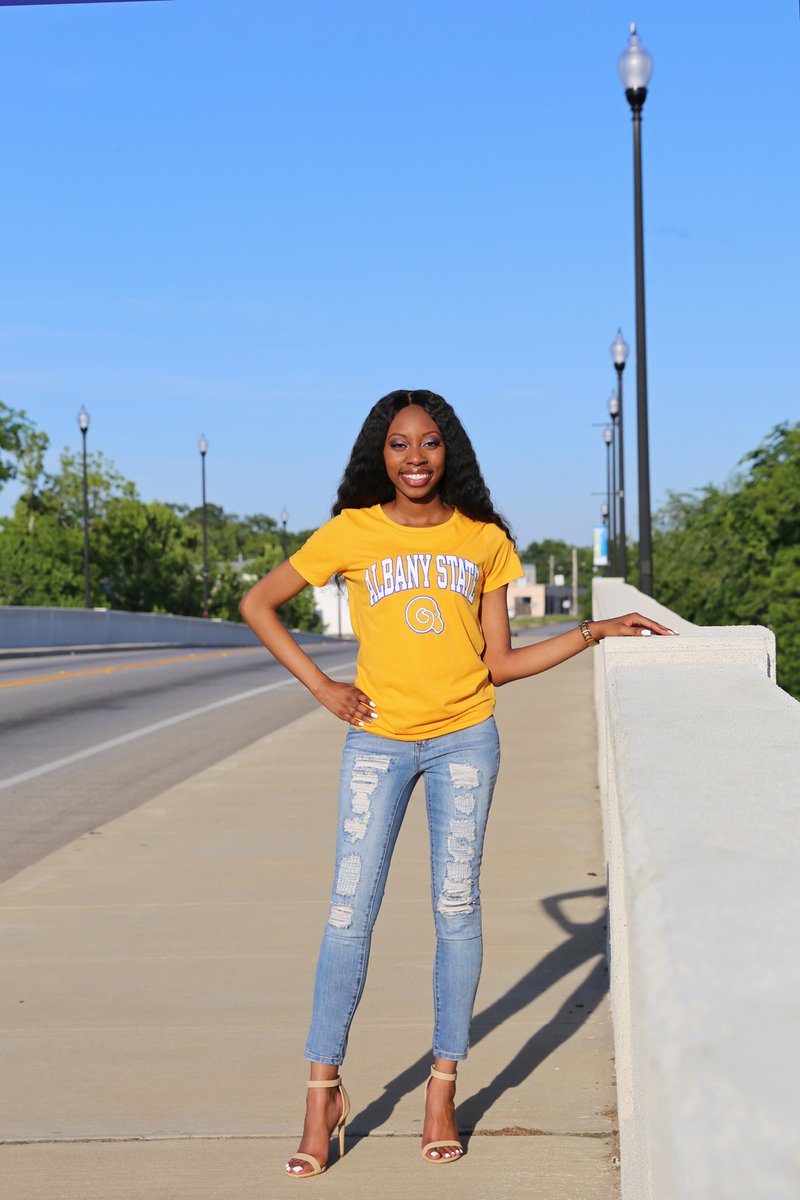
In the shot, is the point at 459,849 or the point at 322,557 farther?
the point at 322,557

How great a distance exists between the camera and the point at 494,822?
9.88m

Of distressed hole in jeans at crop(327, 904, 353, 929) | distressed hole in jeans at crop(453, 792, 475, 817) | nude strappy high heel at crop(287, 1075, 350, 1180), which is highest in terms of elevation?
distressed hole in jeans at crop(453, 792, 475, 817)

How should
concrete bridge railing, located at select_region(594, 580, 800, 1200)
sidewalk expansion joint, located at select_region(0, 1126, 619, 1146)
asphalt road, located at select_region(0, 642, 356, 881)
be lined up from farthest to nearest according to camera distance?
asphalt road, located at select_region(0, 642, 356, 881), sidewalk expansion joint, located at select_region(0, 1126, 619, 1146), concrete bridge railing, located at select_region(594, 580, 800, 1200)

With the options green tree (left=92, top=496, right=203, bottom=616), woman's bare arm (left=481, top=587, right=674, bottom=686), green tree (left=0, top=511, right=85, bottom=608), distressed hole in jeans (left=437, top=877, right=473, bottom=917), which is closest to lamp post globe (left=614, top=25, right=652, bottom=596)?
woman's bare arm (left=481, top=587, right=674, bottom=686)

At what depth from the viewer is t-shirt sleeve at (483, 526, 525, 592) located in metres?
4.04

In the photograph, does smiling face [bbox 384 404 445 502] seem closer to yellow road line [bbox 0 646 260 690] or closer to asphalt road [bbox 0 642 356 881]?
asphalt road [bbox 0 642 356 881]

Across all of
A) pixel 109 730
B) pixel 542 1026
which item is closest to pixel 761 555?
pixel 109 730

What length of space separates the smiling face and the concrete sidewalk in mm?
1833

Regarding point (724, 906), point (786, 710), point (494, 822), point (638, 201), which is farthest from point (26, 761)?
point (724, 906)

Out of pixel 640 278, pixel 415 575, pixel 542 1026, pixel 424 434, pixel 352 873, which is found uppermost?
pixel 640 278

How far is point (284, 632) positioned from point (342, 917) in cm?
84

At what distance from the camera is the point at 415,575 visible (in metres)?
3.85

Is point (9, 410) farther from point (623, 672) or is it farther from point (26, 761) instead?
point (623, 672)

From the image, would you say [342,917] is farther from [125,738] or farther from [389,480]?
[125,738]
